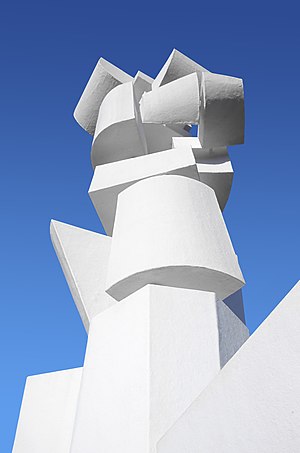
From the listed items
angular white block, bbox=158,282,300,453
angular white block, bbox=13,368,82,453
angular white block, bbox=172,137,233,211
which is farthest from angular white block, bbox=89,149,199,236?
angular white block, bbox=158,282,300,453

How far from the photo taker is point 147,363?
3.03 metres

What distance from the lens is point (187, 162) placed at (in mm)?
4695

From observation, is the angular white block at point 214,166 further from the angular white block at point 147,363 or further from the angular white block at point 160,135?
the angular white block at point 147,363

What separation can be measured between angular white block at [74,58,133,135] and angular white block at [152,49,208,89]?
1.95 feet

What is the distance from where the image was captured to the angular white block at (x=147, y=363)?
2873mm

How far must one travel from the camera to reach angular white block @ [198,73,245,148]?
4.81 metres

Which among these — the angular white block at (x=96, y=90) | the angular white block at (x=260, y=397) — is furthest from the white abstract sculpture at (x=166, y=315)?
the angular white block at (x=96, y=90)

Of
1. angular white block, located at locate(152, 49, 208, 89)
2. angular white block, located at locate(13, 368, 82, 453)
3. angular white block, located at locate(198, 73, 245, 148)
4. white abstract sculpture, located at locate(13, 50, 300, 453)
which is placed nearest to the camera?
white abstract sculpture, located at locate(13, 50, 300, 453)

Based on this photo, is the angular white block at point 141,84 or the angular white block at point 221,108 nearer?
the angular white block at point 221,108

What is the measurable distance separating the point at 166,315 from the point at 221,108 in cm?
245

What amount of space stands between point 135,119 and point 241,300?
2342 mm

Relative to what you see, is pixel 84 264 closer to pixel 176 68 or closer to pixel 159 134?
pixel 159 134

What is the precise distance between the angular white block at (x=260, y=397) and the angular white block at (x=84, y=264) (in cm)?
242

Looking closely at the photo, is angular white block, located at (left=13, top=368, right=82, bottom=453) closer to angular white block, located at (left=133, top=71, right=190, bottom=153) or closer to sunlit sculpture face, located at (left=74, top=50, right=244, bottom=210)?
sunlit sculpture face, located at (left=74, top=50, right=244, bottom=210)
